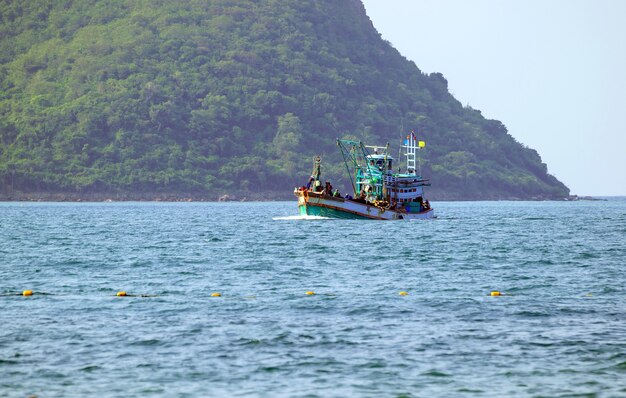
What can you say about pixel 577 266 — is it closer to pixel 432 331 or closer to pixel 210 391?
pixel 432 331

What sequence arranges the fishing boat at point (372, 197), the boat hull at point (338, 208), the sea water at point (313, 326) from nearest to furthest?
the sea water at point (313, 326)
the boat hull at point (338, 208)
the fishing boat at point (372, 197)

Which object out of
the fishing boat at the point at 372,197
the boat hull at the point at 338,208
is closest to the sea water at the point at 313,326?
the boat hull at the point at 338,208

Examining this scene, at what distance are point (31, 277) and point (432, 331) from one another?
91.1ft

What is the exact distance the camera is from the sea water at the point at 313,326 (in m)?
28.5

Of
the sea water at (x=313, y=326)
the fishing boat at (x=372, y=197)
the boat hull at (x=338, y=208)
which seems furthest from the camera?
the fishing boat at (x=372, y=197)

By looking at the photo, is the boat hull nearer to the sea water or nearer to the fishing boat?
the fishing boat

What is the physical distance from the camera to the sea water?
93.5ft

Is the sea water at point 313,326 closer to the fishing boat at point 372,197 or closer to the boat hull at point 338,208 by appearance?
the boat hull at point 338,208

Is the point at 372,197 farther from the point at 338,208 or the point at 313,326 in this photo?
the point at 313,326

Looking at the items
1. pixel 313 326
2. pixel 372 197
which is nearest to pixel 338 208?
pixel 372 197

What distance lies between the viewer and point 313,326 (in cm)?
3684

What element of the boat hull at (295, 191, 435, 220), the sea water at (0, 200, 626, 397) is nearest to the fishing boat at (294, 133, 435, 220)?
the boat hull at (295, 191, 435, 220)

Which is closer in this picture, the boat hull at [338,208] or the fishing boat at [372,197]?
the boat hull at [338,208]

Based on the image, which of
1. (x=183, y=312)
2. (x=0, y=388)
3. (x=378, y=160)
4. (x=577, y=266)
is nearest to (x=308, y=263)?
(x=577, y=266)
